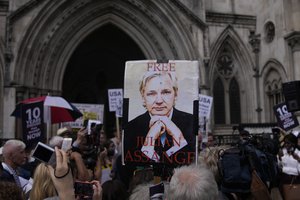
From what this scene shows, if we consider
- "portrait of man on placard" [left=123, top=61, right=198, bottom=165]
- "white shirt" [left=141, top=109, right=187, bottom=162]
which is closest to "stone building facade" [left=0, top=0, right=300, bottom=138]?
"portrait of man on placard" [left=123, top=61, right=198, bottom=165]

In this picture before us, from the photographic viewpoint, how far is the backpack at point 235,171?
3.18 metres

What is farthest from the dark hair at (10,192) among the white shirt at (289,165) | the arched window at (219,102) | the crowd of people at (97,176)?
the arched window at (219,102)

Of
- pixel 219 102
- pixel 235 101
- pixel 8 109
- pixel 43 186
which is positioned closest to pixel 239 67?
pixel 235 101

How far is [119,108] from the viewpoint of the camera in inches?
490

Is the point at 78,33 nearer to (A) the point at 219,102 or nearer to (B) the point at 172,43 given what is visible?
(B) the point at 172,43

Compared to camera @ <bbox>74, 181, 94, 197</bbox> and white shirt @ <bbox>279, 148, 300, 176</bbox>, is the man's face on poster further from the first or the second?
white shirt @ <bbox>279, 148, 300, 176</bbox>

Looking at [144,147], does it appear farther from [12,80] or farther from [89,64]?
[89,64]

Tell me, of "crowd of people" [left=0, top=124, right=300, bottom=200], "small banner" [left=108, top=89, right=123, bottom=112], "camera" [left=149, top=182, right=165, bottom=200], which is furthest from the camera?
"small banner" [left=108, top=89, right=123, bottom=112]

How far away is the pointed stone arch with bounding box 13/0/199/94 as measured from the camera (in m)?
14.9

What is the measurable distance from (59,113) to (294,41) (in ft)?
34.5

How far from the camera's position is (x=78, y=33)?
1642 cm

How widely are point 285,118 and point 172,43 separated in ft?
24.7

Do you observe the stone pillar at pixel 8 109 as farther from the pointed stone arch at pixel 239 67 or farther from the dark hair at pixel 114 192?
the dark hair at pixel 114 192

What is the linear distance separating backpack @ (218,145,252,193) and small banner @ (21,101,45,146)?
19.3 feet
